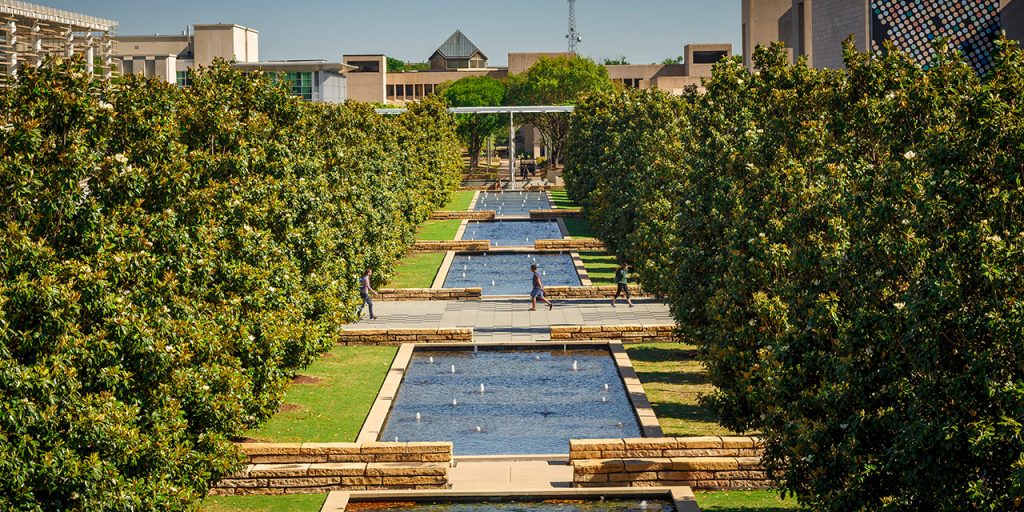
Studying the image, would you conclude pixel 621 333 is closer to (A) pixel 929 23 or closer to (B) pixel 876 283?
(B) pixel 876 283

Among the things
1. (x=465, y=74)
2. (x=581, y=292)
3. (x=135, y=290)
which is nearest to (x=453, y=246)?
(x=581, y=292)

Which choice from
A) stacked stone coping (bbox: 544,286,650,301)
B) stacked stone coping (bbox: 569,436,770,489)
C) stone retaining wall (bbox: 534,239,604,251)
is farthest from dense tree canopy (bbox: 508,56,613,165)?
stacked stone coping (bbox: 569,436,770,489)

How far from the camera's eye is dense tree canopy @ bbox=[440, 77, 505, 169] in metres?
116

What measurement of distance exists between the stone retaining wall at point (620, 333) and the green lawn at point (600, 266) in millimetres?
10873

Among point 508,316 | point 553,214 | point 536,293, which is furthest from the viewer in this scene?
point 553,214

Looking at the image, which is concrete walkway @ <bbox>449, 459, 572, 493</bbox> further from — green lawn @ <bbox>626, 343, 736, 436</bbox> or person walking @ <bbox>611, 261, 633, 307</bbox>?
person walking @ <bbox>611, 261, 633, 307</bbox>

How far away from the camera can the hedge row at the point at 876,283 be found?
10.2m

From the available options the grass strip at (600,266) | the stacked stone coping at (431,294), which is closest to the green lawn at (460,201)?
the grass strip at (600,266)

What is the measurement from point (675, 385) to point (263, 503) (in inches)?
421

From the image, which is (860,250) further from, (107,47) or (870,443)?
(107,47)

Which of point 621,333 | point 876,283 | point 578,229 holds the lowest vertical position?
point 621,333

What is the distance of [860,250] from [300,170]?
14.4 metres

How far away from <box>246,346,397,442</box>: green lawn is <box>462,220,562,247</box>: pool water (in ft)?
91.4

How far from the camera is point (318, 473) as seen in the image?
61.9 ft
